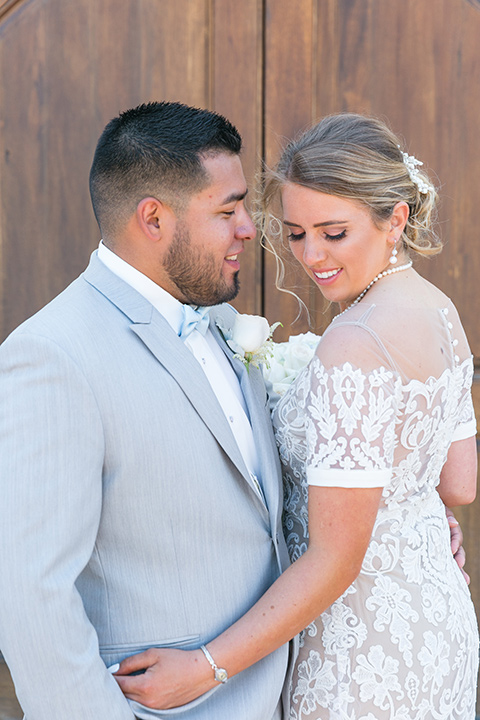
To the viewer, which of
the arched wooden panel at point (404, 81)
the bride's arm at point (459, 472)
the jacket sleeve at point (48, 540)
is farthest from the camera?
the arched wooden panel at point (404, 81)

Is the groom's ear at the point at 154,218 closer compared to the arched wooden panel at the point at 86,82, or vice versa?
the groom's ear at the point at 154,218

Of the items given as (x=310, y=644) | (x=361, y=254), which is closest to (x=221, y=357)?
(x=361, y=254)

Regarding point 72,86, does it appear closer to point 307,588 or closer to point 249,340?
point 249,340

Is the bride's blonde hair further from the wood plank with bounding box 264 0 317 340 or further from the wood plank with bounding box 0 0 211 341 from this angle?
the wood plank with bounding box 0 0 211 341

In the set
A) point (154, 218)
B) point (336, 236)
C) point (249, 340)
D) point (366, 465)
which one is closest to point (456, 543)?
point (366, 465)

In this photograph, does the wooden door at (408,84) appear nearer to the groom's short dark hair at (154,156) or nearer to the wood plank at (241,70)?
the wood plank at (241,70)

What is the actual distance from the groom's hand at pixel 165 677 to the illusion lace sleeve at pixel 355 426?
426 millimetres

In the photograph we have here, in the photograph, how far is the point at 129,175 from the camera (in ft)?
5.49

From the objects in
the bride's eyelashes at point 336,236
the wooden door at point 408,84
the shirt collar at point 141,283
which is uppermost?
the wooden door at point 408,84

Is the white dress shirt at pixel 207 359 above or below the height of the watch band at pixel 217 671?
above

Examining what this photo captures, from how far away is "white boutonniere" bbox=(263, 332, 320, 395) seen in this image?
204 cm

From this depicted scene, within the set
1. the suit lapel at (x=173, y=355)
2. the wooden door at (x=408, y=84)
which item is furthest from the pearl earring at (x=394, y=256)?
the wooden door at (x=408, y=84)

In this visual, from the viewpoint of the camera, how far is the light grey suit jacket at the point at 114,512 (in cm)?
133

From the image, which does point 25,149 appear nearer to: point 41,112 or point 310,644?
point 41,112
